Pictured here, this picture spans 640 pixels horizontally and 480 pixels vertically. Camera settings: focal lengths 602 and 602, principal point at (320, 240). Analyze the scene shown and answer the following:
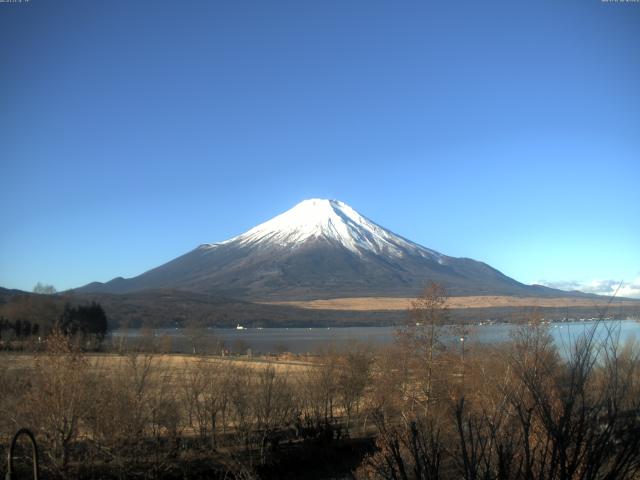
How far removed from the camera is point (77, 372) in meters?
18.4

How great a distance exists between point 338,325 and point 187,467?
151 metres

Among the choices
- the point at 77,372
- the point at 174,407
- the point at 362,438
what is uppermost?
the point at 77,372

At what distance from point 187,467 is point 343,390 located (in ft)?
42.3

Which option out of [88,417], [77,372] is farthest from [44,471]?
[77,372]

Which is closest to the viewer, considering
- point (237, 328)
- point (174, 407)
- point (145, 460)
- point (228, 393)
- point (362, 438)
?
point (145, 460)

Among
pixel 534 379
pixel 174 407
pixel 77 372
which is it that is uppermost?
pixel 534 379

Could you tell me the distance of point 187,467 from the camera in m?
22.5

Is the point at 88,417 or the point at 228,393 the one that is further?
the point at 228,393

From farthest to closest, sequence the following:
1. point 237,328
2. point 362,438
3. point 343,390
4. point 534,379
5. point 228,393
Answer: point 237,328, point 343,390, point 362,438, point 228,393, point 534,379

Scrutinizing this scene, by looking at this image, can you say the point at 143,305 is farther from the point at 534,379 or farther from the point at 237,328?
the point at 534,379

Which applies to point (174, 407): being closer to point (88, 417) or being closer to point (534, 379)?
point (88, 417)

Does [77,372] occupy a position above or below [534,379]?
below

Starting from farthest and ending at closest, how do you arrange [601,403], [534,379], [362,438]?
[362,438]
[534,379]
[601,403]

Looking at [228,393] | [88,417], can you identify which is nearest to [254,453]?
[228,393]
